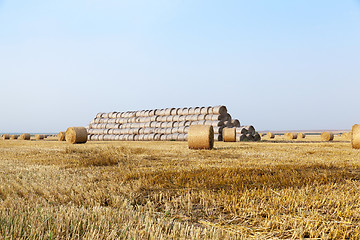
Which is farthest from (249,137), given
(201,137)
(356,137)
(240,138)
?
(201,137)

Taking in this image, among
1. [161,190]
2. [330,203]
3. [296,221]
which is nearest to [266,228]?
[296,221]

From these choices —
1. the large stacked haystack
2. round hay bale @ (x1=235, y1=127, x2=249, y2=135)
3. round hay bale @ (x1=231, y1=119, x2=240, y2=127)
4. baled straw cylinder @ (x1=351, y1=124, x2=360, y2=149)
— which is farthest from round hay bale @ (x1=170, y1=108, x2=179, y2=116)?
baled straw cylinder @ (x1=351, y1=124, x2=360, y2=149)

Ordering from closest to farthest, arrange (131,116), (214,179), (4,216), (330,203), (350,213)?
(4,216)
(350,213)
(330,203)
(214,179)
(131,116)

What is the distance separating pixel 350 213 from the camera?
2613mm

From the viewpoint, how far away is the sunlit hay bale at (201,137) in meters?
11.6

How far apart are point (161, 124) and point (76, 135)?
392 inches

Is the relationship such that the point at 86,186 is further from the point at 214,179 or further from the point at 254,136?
the point at 254,136

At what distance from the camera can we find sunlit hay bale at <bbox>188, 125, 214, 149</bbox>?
1159cm

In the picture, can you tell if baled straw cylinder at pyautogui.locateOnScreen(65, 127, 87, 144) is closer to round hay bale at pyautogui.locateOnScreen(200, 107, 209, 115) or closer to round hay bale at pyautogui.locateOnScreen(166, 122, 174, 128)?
round hay bale at pyautogui.locateOnScreen(166, 122, 174, 128)

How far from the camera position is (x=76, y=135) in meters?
17.1

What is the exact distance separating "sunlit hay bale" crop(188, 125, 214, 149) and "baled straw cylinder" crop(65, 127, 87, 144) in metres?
8.00

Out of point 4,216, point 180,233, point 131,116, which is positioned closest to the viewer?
point 180,233

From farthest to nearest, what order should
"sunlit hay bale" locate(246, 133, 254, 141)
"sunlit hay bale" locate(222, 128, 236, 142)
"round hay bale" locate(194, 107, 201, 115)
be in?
"round hay bale" locate(194, 107, 201, 115) < "sunlit hay bale" locate(246, 133, 254, 141) < "sunlit hay bale" locate(222, 128, 236, 142)

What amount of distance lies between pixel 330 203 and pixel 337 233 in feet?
2.52
